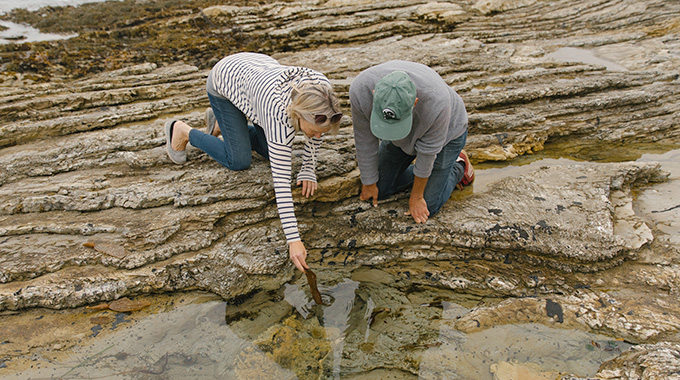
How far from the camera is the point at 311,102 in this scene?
3.14 m

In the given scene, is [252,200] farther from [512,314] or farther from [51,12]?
[51,12]

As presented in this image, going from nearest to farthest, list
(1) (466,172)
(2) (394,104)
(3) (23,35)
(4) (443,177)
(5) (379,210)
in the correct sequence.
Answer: (2) (394,104), (4) (443,177), (5) (379,210), (1) (466,172), (3) (23,35)

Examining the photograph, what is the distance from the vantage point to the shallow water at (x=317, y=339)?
3162 millimetres

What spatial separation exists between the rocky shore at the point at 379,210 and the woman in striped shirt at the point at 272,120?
1.20 feet

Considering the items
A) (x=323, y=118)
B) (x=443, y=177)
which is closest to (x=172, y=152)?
(x=323, y=118)

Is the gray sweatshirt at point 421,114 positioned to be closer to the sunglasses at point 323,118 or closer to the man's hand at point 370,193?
the sunglasses at point 323,118

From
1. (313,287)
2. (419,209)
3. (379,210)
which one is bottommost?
(313,287)

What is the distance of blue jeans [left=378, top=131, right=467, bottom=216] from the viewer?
4078mm

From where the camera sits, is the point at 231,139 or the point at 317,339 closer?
the point at 317,339

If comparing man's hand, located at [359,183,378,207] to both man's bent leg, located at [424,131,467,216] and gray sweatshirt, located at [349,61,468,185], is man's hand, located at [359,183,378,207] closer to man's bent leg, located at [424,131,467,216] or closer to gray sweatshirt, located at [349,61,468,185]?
gray sweatshirt, located at [349,61,468,185]

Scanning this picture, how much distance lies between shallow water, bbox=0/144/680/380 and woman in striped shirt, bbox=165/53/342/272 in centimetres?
72

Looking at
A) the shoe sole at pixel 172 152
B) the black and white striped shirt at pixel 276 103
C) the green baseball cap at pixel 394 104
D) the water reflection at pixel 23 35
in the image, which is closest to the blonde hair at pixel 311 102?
the black and white striped shirt at pixel 276 103

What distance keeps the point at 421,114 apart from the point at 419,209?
137 cm

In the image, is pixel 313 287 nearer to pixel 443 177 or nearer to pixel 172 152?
pixel 443 177
